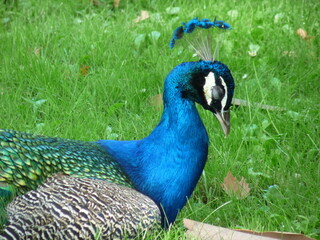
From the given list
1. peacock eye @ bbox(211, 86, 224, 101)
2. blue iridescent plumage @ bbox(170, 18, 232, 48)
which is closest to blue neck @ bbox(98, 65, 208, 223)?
peacock eye @ bbox(211, 86, 224, 101)

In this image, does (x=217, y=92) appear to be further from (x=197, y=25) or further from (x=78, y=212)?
(x=78, y=212)

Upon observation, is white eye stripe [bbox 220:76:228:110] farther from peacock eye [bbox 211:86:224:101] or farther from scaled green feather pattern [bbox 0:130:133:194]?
scaled green feather pattern [bbox 0:130:133:194]

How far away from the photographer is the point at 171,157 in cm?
312

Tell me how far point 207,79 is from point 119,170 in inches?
21.5

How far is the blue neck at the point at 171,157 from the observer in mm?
3092

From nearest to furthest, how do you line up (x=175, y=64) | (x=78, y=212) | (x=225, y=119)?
(x=78, y=212)
(x=225, y=119)
(x=175, y=64)

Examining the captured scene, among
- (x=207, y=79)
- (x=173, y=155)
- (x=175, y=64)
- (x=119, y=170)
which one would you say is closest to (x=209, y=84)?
(x=207, y=79)

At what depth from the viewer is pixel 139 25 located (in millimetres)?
5199

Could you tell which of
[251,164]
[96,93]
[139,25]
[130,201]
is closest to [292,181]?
[251,164]

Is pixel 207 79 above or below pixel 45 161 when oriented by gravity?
above

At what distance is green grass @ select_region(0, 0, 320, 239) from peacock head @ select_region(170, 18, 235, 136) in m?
0.48

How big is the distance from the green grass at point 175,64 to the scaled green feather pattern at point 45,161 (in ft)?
1.24

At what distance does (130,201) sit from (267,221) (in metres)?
0.71

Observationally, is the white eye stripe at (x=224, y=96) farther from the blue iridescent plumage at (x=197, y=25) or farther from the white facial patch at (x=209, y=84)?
the blue iridescent plumage at (x=197, y=25)
